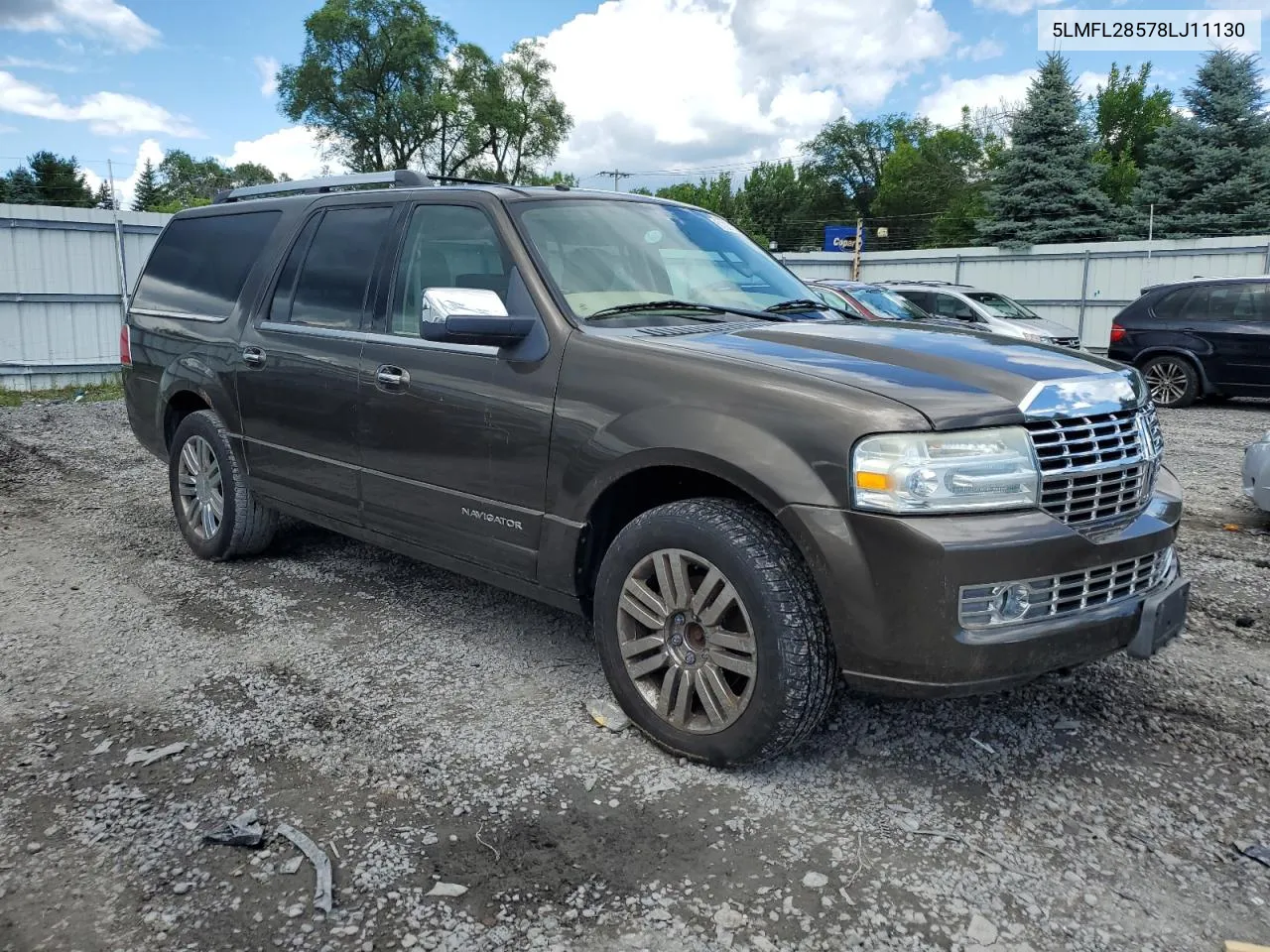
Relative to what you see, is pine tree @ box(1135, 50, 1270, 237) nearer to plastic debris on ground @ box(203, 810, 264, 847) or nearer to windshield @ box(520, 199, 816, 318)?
windshield @ box(520, 199, 816, 318)

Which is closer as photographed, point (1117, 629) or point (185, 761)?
point (1117, 629)

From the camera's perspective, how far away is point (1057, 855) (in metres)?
2.70

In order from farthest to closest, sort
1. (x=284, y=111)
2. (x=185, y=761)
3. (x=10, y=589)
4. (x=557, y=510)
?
(x=284, y=111) → (x=10, y=589) → (x=557, y=510) → (x=185, y=761)

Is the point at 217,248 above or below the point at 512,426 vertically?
above

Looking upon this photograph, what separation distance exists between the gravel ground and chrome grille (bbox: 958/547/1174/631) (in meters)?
0.59

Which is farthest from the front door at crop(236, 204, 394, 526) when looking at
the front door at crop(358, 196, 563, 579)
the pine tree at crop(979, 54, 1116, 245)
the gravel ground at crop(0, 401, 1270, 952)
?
the pine tree at crop(979, 54, 1116, 245)

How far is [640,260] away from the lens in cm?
393

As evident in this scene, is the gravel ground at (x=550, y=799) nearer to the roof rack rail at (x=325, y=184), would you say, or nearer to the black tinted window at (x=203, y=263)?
the black tinted window at (x=203, y=263)

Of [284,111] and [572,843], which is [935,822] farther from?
[284,111]

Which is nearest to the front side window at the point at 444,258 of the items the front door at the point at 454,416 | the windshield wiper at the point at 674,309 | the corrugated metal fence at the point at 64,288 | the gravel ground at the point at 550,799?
the front door at the point at 454,416

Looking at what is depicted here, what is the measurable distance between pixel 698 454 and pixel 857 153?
8488 centimetres

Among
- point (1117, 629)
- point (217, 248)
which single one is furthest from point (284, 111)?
point (1117, 629)

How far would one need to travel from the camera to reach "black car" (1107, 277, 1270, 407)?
1207 centimetres

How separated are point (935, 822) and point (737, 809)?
56cm
